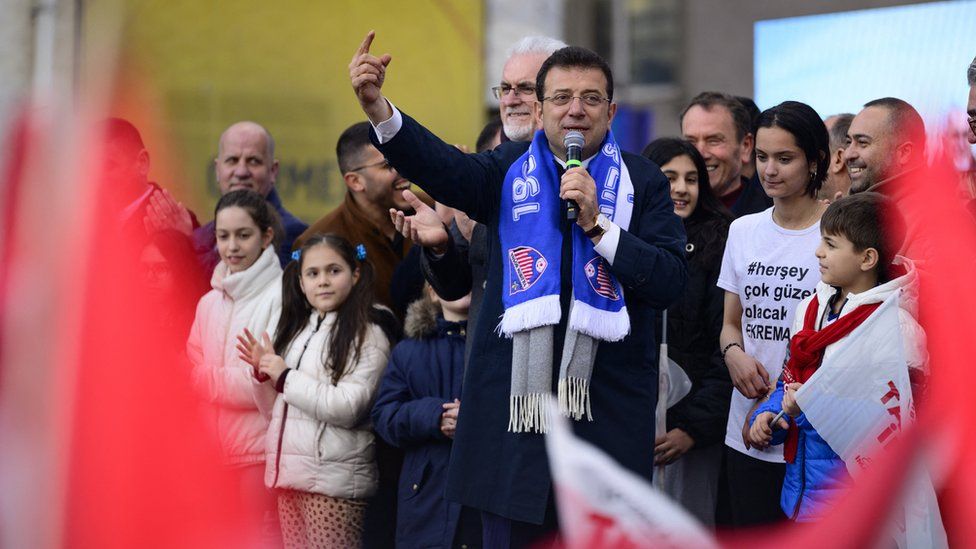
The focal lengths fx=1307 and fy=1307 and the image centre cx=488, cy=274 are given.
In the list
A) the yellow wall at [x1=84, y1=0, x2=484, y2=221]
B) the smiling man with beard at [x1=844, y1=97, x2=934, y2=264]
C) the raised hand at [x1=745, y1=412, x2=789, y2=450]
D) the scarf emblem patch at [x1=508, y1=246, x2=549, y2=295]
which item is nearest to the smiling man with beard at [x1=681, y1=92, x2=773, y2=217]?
the smiling man with beard at [x1=844, y1=97, x2=934, y2=264]

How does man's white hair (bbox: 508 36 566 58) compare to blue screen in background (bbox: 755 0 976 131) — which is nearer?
man's white hair (bbox: 508 36 566 58)

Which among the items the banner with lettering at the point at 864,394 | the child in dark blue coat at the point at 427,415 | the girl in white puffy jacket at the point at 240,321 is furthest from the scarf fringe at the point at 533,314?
the girl in white puffy jacket at the point at 240,321

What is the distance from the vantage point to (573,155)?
3393mm

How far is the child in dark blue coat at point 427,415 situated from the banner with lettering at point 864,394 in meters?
1.34

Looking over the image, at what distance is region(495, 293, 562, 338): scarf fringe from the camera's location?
3332 millimetres

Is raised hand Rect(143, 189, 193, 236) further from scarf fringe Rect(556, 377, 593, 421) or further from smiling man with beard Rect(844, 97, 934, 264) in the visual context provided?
smiling man with beard Rect(844, 97, 934, 264)

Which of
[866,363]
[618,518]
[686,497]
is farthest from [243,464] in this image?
[618,518]

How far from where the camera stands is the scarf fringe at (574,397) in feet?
10.9

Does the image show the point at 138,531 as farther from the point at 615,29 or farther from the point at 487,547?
the point at 615,29

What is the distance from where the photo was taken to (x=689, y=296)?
468cm

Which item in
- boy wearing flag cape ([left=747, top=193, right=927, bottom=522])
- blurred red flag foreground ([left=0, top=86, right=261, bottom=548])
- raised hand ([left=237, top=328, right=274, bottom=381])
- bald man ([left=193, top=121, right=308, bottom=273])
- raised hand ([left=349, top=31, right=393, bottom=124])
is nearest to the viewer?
blurred red flag foreground ([left=0, top=86, right=261, bottom=548])

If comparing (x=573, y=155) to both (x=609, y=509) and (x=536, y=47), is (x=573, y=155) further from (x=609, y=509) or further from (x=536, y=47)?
(x=609, y=509)

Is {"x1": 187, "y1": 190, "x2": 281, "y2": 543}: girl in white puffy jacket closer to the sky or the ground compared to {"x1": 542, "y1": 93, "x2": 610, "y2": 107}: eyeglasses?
closer to the ground

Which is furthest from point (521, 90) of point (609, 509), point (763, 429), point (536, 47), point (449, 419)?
point (609, 509)
